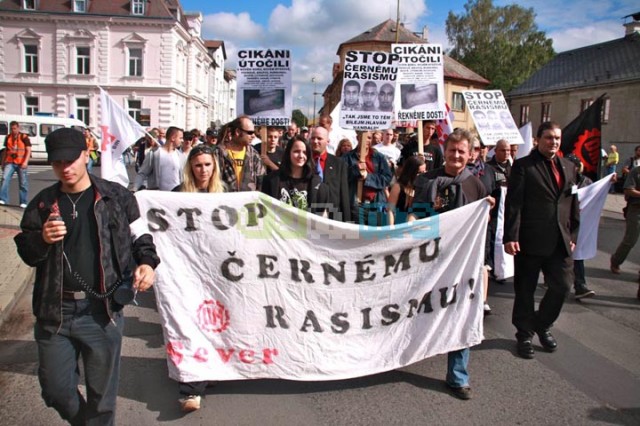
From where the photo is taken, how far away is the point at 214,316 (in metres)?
3.62

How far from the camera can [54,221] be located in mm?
2395

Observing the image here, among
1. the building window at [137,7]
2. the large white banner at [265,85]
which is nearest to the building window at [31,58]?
the building window at [137,7]

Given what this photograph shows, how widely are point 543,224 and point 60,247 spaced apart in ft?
12.5

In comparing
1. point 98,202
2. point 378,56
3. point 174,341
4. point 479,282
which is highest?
point 378,56

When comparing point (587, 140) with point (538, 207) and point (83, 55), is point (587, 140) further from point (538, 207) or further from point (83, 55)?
point (83, 55)

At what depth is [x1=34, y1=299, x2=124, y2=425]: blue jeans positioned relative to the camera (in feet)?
8.50

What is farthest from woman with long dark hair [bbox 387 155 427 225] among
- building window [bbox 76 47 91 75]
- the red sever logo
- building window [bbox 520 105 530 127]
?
building window [bbox 76 47 91 75]

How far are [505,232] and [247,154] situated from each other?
8.92ft

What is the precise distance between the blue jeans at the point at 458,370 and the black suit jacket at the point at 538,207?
1.21m

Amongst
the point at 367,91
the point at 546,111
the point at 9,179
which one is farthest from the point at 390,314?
the point at 546,111

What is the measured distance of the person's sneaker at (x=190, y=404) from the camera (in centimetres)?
341

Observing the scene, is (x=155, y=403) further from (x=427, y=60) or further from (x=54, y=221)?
(x=427, y=60)

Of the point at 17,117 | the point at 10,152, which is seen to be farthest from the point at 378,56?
the point at 17,117

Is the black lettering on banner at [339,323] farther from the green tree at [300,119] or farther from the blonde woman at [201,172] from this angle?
the green tree at [300,119]
